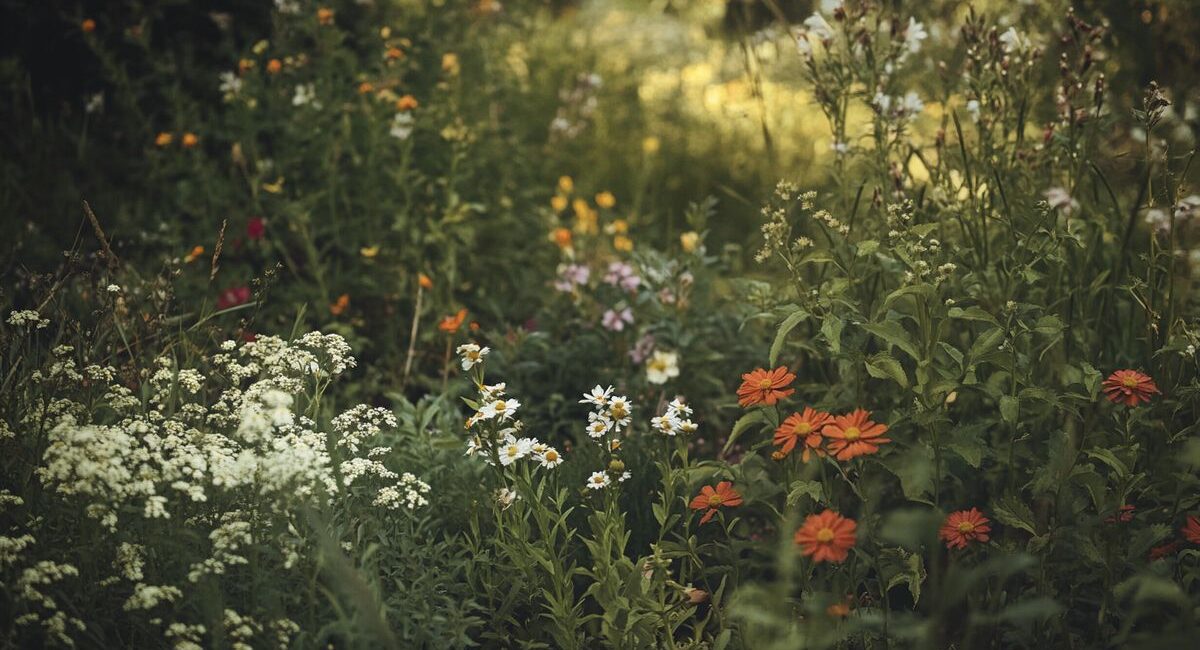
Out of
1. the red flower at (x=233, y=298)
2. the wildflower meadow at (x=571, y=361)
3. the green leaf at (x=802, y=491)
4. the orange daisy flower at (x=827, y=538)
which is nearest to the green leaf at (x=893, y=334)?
the wildflower meadow at (x=571, y=361)

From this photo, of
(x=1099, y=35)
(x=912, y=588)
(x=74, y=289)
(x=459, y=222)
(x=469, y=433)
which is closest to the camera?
(x=912, y=588)

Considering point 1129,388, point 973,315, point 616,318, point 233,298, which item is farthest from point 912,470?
point 233,298

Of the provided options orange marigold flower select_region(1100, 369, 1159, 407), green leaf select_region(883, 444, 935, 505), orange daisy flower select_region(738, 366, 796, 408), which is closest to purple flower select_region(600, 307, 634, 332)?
green leaf select_region(883, 444, 935, 505)

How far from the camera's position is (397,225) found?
3.16 metres

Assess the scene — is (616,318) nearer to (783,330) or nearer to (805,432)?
(783,330)

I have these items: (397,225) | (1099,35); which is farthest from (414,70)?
(1099,35)

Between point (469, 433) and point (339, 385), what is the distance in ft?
2.80

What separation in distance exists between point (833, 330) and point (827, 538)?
0.45 m

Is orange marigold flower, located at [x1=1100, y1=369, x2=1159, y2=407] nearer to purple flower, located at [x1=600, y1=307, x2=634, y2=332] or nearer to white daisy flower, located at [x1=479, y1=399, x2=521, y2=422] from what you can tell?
white daisy flower, located at [x1=479, y1=399, x2=521, y2=422]

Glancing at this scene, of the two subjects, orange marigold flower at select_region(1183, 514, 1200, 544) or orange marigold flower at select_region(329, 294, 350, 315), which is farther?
orange marigold flower at select_region(329, 294, 350, 315)

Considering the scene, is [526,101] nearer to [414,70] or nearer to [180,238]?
[414,70]

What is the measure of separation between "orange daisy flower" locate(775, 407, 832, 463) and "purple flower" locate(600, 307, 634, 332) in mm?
1205

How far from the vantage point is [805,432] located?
1618 millimetres

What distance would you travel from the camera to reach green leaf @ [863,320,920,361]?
1785mm
